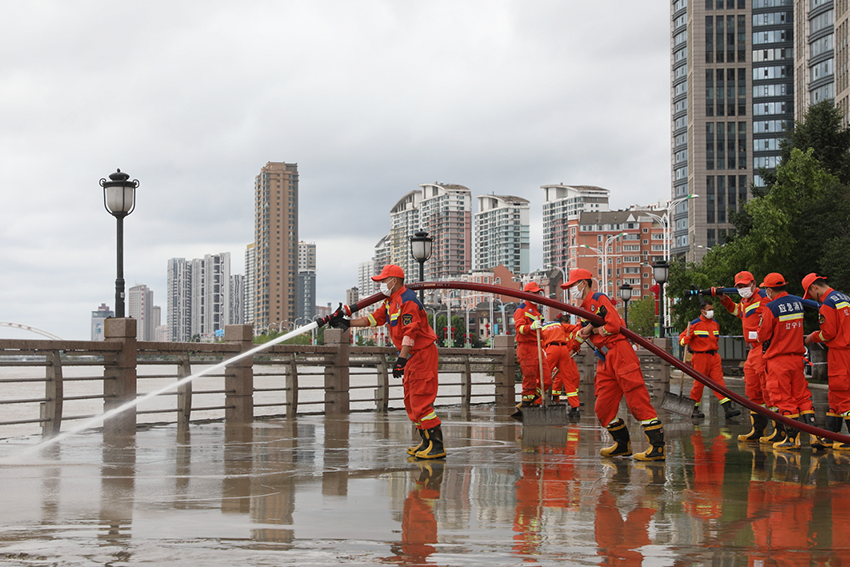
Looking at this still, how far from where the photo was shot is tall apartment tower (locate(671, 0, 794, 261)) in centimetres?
12350

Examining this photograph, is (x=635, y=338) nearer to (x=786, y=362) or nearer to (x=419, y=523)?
(x=786, y=362)

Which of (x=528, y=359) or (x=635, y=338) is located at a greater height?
(x=635, y=338)

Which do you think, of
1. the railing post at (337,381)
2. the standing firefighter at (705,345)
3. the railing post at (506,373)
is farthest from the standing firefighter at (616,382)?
the railing post at (506,373)

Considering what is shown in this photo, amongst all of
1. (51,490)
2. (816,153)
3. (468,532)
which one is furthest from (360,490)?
(816,153)

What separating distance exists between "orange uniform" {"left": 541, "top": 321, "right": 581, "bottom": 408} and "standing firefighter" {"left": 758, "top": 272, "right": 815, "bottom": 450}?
5.14 metres

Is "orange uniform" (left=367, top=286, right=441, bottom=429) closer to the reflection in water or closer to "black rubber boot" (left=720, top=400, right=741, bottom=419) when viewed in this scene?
the reflection in water

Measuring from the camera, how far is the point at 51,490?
716 centimetres

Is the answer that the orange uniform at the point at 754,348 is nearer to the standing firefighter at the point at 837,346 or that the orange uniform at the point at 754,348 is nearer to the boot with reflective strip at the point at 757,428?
the boot with reflective strip at the point at 757,428

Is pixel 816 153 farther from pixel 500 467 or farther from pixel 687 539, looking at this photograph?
pixel 687 539

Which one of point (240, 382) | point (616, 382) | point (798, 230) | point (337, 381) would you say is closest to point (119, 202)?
point (240, 382)

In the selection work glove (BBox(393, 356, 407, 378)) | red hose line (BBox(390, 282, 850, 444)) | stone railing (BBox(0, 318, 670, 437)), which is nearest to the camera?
work glove (BBox(393, 356, 407, 378))

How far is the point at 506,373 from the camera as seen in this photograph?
21.8 m

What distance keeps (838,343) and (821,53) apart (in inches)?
3266

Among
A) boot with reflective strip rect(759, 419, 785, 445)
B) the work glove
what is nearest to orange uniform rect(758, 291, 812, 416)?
boot with reflective strip rect(759, 419, 785, 445)
